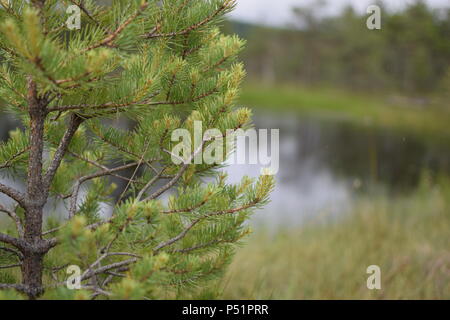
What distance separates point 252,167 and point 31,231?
7993 mm

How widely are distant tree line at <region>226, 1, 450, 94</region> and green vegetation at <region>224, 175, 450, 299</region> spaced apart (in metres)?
3.14

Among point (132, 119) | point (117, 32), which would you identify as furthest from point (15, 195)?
point (117, 32)

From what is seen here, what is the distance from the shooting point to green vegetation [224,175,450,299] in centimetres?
332

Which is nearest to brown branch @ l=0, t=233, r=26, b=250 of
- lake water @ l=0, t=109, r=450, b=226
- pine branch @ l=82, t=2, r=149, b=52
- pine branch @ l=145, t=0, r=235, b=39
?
pine branch @ l=82, t=2, r=149, b=52

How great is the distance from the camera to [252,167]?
9.32 metres

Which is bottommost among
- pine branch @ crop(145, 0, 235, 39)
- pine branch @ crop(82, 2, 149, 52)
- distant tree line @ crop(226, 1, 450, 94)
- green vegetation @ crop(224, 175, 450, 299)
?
green vegetation @ crop(224, 175, 450, 299)

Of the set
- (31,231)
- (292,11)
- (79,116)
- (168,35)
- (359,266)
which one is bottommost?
(359,266)

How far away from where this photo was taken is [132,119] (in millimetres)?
1510

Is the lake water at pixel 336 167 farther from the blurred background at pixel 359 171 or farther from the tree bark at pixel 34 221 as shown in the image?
the tree bark at pixel 34 221

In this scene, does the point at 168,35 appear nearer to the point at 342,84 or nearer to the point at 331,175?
the point at 331,175

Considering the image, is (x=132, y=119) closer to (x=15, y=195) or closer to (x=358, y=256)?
(x=15, y=195)

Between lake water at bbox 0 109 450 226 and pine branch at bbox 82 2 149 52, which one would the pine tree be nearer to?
pine branch at bbox 82 2 149 52

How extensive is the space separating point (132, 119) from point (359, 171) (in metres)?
10.3

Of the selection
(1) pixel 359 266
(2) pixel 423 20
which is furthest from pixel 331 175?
(1) pixel 359 266
